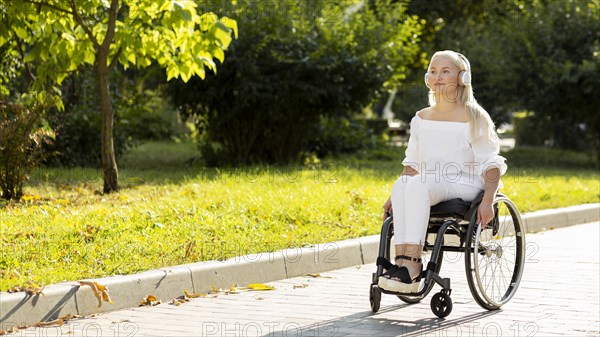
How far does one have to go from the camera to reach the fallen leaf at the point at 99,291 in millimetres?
6363

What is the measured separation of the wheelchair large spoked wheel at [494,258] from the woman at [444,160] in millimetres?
194

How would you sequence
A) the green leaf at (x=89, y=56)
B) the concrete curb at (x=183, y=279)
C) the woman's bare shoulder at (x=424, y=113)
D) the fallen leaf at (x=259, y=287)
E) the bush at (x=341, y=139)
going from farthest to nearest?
the bush at (x=341, y=139) → the green leaf at (x=89, y=56) → the fallen leaf at (x=259, y=287) → the woman's bare shoulder at (x=424, y=113) → the concrete curb at (x=183, y=279)

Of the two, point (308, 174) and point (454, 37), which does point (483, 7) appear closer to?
point (454, 37)

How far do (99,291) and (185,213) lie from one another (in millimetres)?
3022

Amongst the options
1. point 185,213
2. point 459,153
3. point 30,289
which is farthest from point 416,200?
point 185,213

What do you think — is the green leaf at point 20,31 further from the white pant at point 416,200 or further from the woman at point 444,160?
the white pant at point 416,200

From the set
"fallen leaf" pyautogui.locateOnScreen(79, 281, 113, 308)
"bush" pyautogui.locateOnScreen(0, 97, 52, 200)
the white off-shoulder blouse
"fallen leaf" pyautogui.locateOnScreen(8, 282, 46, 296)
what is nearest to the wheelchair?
the white off-shoulder blouse

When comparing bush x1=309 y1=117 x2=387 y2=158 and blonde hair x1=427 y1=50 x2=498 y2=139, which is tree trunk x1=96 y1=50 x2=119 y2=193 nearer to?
blonde hair x1=427 y1=50 x2=498 y2=139

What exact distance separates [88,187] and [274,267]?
4.76m

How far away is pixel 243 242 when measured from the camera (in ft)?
27.0

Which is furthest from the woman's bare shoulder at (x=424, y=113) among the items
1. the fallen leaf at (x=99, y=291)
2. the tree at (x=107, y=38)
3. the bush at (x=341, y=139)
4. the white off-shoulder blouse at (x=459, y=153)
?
the bush at (x=341, y=139)

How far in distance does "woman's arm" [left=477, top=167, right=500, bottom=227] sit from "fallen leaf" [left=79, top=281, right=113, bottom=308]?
89.7 inches

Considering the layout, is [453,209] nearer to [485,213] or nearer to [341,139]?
[485,213]

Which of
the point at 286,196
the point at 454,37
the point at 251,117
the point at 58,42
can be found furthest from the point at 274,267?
the point at 454,37
